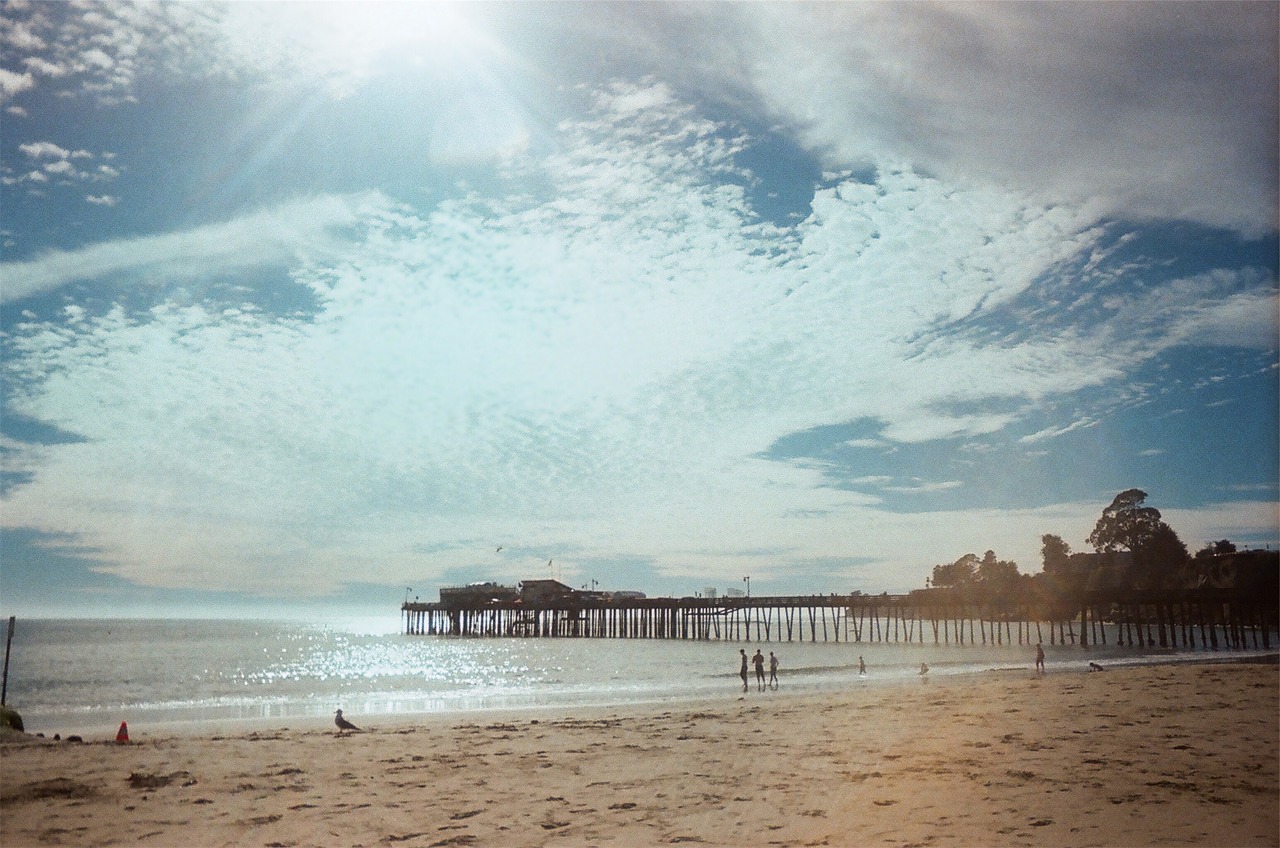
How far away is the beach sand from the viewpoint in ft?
26.8

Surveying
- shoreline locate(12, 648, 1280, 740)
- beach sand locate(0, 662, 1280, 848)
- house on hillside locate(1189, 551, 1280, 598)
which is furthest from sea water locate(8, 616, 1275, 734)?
beach sand locate(0, 662, 1280, 848)

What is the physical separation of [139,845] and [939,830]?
25.9ft

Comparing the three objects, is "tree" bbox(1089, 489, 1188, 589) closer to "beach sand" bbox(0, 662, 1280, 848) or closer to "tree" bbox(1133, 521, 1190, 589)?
"tree" bbox(1133, 521, 1190, 589)

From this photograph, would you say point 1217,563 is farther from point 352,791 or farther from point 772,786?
point 352,791

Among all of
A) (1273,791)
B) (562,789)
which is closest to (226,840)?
(562,789)

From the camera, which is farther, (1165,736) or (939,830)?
(1165,736)

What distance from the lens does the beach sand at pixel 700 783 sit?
26.8 feet

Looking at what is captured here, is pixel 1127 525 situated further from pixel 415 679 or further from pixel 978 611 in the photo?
pixel 415 679

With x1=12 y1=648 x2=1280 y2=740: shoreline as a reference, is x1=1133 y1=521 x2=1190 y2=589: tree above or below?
above

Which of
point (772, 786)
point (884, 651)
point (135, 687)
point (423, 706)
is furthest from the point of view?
point (884, 651)

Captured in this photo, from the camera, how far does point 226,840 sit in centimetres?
822

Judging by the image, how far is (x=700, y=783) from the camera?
10633 millimetres

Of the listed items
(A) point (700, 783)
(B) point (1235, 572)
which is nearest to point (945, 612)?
(B) point (1235, 572)

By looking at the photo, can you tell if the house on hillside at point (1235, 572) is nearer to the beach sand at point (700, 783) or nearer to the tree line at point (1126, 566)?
the tree line at point (1126, 566)
